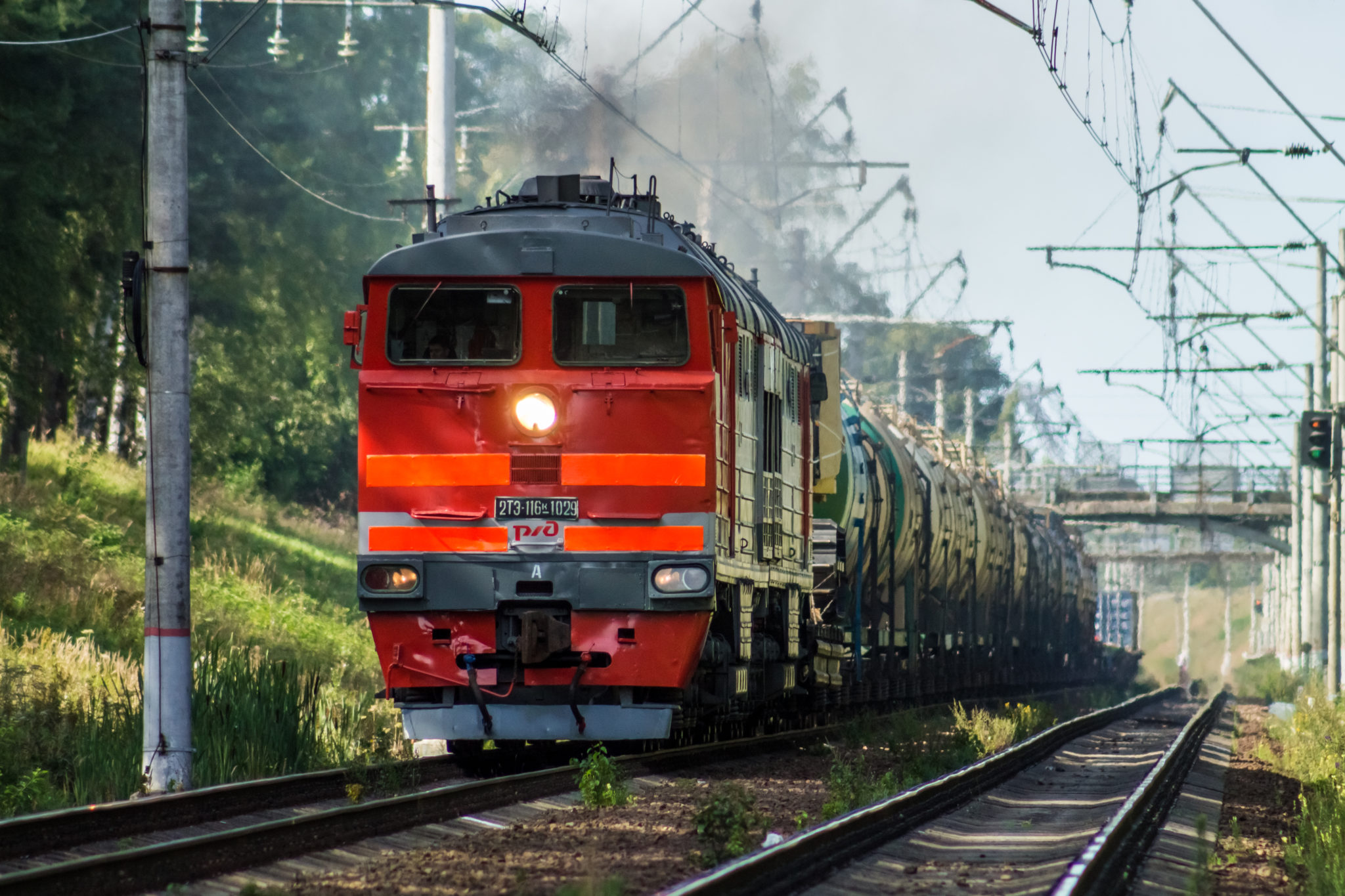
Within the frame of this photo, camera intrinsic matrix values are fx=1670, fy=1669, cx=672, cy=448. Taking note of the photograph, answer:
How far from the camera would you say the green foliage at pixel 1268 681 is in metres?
36.3

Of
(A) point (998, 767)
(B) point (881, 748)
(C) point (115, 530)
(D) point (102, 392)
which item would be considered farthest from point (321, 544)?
(A) point (998, 767)

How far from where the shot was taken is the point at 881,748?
16.4 meters

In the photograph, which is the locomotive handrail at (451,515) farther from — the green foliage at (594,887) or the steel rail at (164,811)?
the green foliage at (594,887)

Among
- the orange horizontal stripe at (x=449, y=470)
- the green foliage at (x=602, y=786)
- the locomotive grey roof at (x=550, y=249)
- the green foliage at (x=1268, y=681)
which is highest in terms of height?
the locomotive grey roof at (x=550, y=249)

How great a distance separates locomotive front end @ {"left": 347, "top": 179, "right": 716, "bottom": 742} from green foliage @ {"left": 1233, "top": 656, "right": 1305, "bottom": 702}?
23.1 meters

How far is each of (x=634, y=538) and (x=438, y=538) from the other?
4.36 ft

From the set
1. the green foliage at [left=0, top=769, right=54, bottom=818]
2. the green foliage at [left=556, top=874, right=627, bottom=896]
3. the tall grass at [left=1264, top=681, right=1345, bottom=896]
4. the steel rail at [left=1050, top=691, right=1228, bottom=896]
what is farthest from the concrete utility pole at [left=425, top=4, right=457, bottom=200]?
the green foliage at [left=556, top=874, right=627, bottom=896]

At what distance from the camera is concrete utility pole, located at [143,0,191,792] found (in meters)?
11.3

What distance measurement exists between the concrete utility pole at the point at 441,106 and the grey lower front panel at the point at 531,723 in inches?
268

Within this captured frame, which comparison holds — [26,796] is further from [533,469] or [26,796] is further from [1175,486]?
[1175,486]

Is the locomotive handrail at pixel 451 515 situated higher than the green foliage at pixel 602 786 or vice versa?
the locomotive handrail at pixel 451 515

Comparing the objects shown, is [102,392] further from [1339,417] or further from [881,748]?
[1339,417]

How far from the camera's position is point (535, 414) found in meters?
11.5

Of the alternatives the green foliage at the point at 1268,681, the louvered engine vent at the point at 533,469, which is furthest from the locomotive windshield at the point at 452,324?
the green foliage at the point at 1268,681
